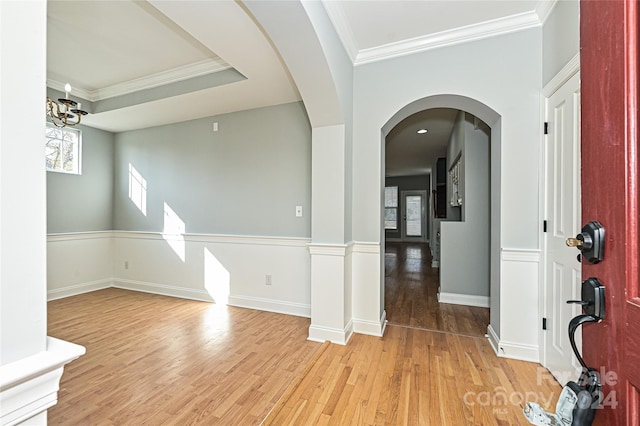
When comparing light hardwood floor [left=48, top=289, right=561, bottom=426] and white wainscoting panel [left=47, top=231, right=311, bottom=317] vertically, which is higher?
white wainscoting panel [left=47, top=231, right=311, bottom=317]

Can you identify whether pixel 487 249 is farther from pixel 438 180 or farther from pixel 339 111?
pixel 438 180

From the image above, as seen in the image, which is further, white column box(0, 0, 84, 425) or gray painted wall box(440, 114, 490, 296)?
gray painted wall box(440, 114, 490, 296)

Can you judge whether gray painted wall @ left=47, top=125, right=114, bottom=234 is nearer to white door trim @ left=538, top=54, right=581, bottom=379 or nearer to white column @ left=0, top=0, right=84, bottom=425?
white column @ left=0, top=0, right=84, bottom=425

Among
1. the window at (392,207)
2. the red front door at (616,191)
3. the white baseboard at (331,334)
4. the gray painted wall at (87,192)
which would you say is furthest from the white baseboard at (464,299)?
the window at (392,207)

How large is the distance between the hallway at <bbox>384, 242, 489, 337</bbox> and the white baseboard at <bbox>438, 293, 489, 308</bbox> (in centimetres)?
10

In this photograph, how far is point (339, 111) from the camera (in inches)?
95.0

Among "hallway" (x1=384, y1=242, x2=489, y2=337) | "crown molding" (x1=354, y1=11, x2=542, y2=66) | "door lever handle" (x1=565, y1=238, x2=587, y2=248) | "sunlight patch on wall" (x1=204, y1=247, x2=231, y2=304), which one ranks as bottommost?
"hallway" (x1=384, y1=242, x2=489, y2=337)

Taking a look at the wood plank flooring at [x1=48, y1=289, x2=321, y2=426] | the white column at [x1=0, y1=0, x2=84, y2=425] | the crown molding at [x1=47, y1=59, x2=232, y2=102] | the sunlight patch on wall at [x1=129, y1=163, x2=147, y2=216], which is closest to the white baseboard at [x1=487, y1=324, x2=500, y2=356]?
the wood plank flooring at [x1=48, y1=289, x2=321, y2=426]

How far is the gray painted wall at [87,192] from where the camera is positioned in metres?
3.88

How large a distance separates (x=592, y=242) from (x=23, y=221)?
1.14 m

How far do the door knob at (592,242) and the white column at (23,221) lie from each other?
1.10m

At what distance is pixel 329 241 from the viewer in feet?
8.36

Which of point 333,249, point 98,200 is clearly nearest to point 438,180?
point 333,249

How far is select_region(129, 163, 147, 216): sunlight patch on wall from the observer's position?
169 inches
